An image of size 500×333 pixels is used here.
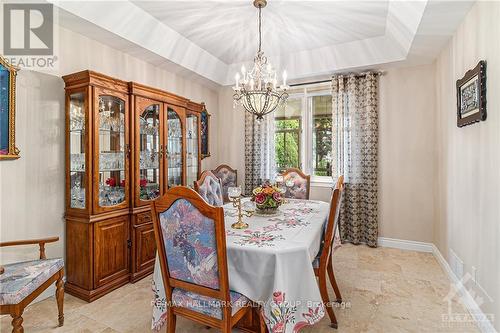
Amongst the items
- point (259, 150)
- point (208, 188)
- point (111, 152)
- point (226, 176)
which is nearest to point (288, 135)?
point (259, 150)

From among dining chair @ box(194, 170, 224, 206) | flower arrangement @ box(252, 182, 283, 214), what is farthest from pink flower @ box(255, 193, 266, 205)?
dining chair @ box(194, 170, 224, 206)

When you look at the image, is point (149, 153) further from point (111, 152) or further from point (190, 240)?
point (190, 240)

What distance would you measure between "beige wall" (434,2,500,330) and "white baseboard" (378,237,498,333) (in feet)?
0.28

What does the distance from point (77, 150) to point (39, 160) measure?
0.31 metres

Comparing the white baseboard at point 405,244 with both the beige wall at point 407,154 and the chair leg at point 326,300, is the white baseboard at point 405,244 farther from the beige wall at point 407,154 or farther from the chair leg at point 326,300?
the chair leg at point 326,300

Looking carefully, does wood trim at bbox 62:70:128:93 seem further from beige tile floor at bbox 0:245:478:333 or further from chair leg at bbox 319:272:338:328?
chair leg at bbox 319:272:338:328

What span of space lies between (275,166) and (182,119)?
5.99 feet

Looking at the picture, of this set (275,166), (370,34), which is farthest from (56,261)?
(370,34)

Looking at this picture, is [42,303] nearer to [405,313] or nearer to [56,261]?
[56,261]

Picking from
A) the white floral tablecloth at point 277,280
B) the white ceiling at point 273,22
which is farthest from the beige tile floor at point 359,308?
the white ceiling at point 273,22

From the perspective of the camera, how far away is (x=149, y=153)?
298 centimetres

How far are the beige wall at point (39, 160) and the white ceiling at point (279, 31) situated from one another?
282mm

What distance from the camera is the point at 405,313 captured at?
212 centimetres

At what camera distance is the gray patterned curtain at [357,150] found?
12.1 feet
